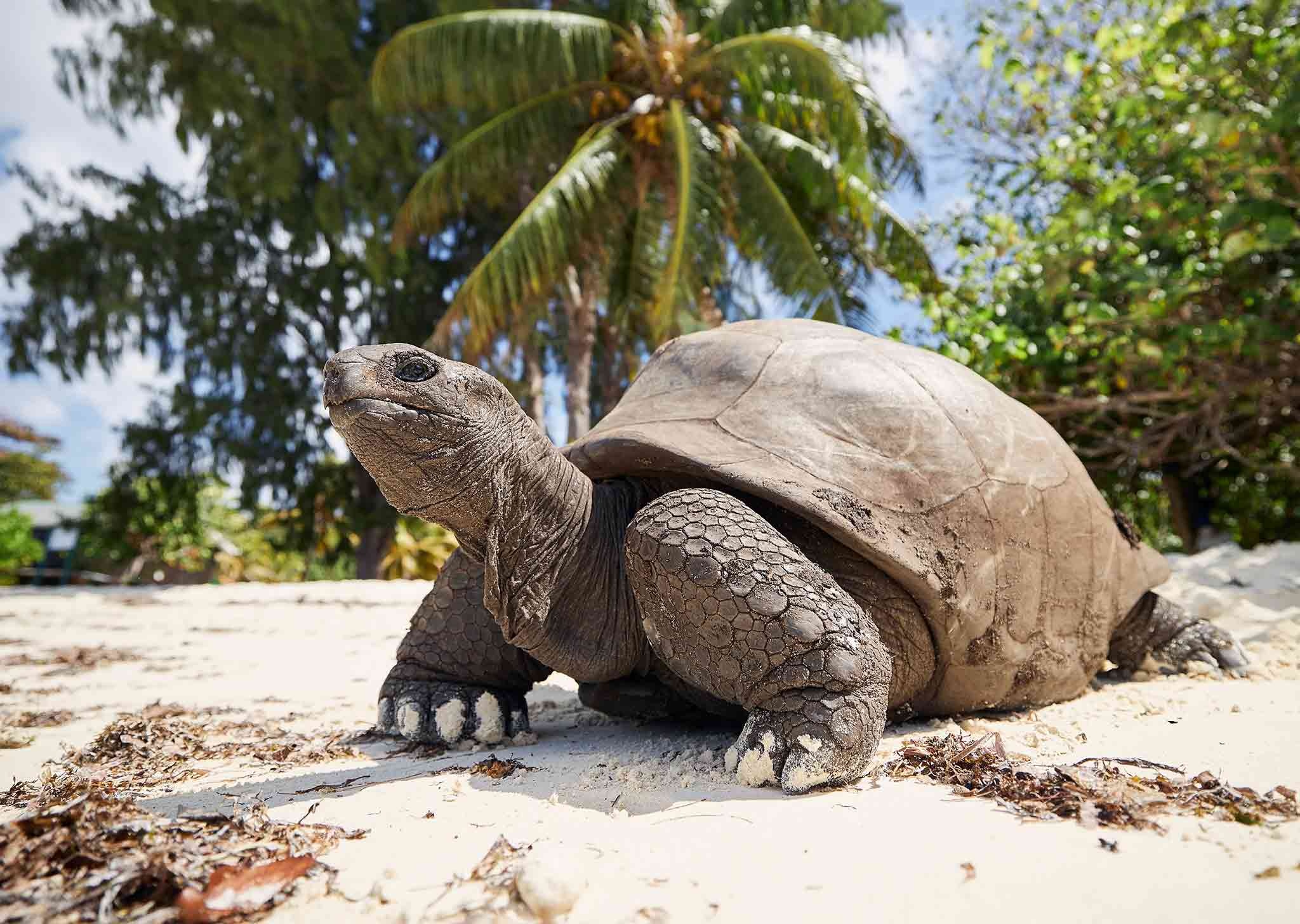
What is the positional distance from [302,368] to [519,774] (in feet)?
48.6

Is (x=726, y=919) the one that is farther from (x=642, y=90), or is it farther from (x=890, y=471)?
(x=642, y=90)

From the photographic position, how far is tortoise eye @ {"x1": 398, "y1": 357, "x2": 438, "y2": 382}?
217 centimetres

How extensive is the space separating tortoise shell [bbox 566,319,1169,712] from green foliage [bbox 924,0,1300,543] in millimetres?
2746

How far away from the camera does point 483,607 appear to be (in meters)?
2.86

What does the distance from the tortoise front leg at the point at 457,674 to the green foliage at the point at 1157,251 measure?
4.20 m

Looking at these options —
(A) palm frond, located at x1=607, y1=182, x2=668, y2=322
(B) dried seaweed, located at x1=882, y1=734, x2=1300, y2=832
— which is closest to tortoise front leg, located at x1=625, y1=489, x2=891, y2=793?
(B) dried seaweed, located at x1=882, y1=734, x2=1300, y2=832

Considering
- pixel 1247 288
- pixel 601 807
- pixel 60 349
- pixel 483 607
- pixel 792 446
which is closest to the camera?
pixel 601 807

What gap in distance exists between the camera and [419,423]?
2.13 m

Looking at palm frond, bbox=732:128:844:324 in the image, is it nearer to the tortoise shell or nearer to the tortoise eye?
the tortoise shell

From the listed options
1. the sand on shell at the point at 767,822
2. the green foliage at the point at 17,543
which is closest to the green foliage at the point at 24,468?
the green foliage at the point at 17,543

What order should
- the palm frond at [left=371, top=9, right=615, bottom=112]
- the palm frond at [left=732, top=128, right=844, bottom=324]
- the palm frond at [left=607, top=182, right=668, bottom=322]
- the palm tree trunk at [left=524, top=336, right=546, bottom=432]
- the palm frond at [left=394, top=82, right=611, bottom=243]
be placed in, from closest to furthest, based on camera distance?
the palm frond at [left=732, top=128, right=844, bottom=324] < the palm frond at [left=371, top=9, right=615, bottom=112] < the palm frond at [left=607, top=182, right=668, bottom=322] < the palm frond at [left=394, top=82, right=611, bottom=243] < the palm tree trunk at [left=524, top=336, right=546, bottom=432]

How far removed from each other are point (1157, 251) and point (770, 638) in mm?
6233

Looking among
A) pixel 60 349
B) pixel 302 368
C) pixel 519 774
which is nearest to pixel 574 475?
pixel 519 774

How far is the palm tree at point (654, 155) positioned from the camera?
402 inches
